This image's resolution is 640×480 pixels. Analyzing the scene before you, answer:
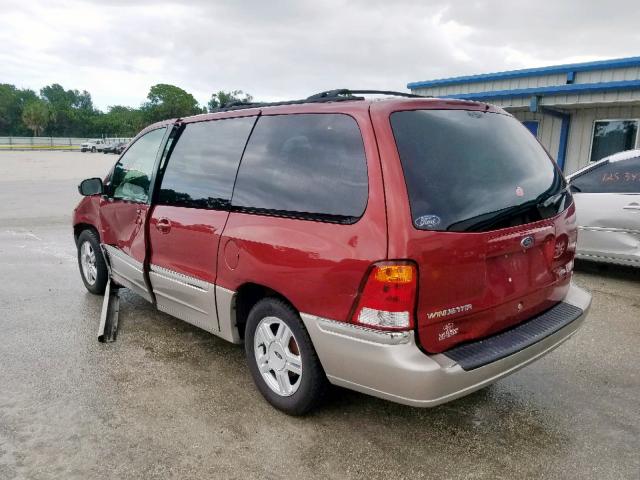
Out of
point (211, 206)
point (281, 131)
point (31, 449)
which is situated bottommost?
point (31, 449)

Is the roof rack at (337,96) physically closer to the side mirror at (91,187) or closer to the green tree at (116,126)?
the side mirror at (91,187)

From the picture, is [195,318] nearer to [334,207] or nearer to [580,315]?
[334,207]

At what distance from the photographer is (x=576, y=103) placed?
1134 centimetres

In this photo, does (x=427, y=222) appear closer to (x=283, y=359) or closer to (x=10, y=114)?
(x=283, y=359)

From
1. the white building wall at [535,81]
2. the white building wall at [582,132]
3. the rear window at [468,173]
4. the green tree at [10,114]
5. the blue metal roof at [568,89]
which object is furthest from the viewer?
the green tree at [10,114]

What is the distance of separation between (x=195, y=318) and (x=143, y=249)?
2.64 feet

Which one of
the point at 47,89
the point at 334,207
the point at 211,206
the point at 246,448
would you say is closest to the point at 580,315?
the point at 334,207

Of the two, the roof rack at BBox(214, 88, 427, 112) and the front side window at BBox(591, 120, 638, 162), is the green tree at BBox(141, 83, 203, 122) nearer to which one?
the front side window at BBox(591, 120, 638, 162)

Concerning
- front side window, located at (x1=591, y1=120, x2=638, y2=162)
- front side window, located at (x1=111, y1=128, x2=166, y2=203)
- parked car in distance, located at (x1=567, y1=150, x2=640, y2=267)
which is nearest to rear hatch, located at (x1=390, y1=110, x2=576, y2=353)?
front side window, located at (x1=111, y1=128, x2=166, y2=203)

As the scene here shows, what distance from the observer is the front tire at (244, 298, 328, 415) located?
283 cm

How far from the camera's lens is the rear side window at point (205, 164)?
3.36 m

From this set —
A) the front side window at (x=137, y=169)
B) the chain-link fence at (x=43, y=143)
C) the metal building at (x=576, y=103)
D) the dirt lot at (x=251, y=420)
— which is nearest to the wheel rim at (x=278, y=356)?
the dirt lot at (x=251, y=420)

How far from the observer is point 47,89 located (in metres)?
143

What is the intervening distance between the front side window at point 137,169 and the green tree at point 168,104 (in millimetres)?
95539
